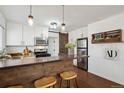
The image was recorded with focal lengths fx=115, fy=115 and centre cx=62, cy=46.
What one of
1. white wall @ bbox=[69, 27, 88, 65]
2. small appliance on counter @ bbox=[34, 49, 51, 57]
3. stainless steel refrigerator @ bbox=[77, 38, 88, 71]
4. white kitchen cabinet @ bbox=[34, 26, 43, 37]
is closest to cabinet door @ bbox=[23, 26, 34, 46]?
white kitchen cabinet @ bbox=[34, 26, 43, 37]

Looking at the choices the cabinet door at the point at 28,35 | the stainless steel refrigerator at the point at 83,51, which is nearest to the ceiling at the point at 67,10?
the cabinet door at the point at 28,35

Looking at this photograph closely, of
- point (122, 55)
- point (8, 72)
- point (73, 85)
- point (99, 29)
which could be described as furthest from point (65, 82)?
point (99, 29)

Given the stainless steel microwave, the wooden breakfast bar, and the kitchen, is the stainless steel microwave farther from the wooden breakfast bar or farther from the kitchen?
the wooden breakfast bar

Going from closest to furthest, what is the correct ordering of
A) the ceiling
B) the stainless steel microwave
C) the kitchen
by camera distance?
the kitchen
the ceiling
the stainless steel microwave

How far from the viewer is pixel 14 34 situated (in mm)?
4887

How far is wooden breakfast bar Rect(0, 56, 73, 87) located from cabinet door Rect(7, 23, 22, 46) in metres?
2.91

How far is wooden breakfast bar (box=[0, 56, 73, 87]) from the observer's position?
71.1 inches

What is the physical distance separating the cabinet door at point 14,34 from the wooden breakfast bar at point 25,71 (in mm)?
2905

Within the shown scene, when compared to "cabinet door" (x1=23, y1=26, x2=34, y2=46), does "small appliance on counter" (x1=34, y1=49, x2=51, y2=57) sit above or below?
below

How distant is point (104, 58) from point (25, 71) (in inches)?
126

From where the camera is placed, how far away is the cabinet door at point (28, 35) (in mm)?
5137

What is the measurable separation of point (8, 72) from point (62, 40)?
18.5 feet
